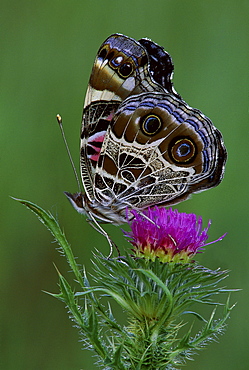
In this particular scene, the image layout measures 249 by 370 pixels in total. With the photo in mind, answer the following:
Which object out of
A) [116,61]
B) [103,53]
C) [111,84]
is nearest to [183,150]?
[111,84]

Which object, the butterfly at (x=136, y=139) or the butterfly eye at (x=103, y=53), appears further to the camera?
the butterfly eye at (x=103, y=53)

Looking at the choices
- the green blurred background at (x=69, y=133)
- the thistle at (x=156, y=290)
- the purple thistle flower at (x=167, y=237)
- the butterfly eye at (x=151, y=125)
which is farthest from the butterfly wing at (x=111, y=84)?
the green blurred background at (x=69, y=133)

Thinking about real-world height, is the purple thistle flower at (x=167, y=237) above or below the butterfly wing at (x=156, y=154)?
below

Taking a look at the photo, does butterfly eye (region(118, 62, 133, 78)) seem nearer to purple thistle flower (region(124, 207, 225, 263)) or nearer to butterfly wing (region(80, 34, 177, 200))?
butterfly wing (region(80, 34, 177, 200))

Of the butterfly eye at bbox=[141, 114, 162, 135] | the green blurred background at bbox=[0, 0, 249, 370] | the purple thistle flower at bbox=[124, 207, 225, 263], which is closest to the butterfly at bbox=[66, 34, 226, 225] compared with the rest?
the butterfly eye at bbox=[141, 114, 162, 135]

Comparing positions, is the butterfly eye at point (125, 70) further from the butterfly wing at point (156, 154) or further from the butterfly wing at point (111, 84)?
the butterfly wing at point (156, 154)

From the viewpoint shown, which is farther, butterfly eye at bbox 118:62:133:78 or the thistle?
butterfly eye at bbox 118:62:133:78

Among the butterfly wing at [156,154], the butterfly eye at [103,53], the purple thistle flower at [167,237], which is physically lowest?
the purple thistle flower at [167,237]
